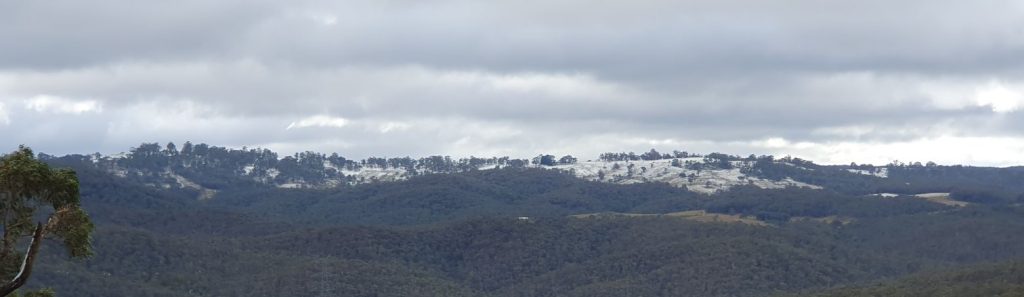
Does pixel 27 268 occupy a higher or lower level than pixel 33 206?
lower

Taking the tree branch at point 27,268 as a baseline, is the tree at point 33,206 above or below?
above

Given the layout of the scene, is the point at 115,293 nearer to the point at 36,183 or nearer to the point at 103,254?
the point at 103,254

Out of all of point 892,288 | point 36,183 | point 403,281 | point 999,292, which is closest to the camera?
point 36,183

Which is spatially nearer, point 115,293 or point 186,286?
point 115,293

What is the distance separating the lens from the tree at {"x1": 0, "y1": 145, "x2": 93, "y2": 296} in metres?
41.6

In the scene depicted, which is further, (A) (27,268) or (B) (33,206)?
(B) (33,206)

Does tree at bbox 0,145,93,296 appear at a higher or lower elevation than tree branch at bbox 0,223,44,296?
higher

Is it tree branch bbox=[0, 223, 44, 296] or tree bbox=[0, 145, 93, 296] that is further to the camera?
tree bbox=[0, 145, 93, 296]

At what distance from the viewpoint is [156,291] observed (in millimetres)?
173000

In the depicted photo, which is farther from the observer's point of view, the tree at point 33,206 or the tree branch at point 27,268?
the tree at point 33,206

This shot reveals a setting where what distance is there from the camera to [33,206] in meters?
44.6

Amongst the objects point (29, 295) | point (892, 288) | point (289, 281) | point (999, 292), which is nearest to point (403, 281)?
point (289, 281)

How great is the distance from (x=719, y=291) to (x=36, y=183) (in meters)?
165

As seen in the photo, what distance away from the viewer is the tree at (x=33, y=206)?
41594 mm
